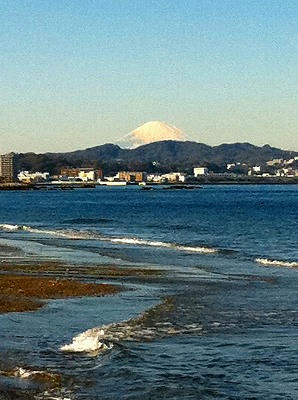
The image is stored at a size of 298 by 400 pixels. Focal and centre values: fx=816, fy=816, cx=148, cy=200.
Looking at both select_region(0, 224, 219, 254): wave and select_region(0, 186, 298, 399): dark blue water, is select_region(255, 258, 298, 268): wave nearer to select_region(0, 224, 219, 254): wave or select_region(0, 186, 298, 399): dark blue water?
select_region(0, 186, 298, 399): dark blue water

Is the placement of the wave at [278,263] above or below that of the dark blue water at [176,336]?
below

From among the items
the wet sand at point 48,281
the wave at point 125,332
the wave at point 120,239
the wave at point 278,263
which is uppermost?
the wave at point 125,332

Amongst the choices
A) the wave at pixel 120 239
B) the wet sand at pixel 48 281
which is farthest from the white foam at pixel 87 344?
the wave at pixel 120 239

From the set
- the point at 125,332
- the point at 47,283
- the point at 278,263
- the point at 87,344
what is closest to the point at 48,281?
the point at 47,283

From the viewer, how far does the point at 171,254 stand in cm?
4216

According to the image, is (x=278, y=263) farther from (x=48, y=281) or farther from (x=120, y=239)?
(x=120, y=239)

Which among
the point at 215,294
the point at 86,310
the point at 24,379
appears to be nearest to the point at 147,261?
the point at 215,294

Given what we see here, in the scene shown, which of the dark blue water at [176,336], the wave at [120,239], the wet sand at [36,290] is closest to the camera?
the dark blue water at [176,336]

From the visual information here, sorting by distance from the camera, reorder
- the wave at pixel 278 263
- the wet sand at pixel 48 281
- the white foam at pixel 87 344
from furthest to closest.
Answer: the wave at pixel 278 263
the wet sand at pixel 48 281
the white foam at pixel 87 344

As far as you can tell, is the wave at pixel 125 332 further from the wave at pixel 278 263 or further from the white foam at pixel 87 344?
the wave at pixel 278 263

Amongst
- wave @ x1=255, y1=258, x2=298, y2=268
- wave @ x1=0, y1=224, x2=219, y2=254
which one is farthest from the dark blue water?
wave @ x1=0, y1=224, x2=219, y2=254

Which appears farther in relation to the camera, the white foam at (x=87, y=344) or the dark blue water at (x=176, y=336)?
the white foam at (x=87, y=344)

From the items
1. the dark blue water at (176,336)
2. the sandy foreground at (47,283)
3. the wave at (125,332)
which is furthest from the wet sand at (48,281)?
the wave at (125,332)

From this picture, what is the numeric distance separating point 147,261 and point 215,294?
12389 mm
